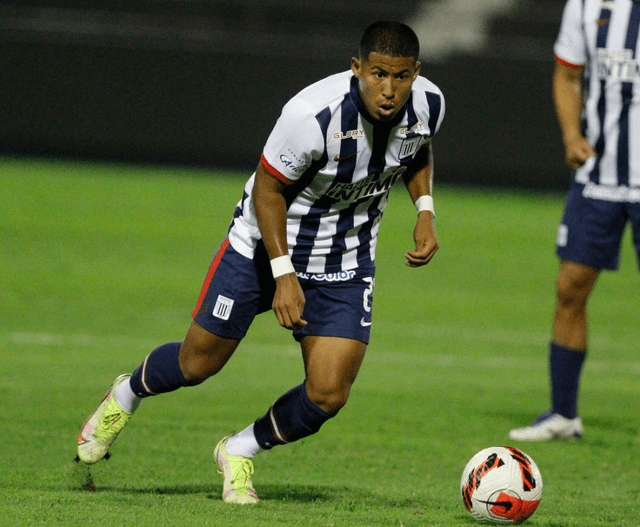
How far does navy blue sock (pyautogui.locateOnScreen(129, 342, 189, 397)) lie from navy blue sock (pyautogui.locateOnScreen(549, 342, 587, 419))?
2.42 metres

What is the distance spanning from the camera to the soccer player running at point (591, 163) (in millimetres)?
5238

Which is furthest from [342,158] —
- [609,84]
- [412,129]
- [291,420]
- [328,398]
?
[609,84]

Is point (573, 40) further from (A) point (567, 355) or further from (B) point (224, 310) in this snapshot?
(B) point (224, 310)

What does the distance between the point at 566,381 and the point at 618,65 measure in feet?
5.81

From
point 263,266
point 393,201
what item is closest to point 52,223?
point 393,201

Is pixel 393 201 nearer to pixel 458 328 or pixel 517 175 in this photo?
pixel 517 175

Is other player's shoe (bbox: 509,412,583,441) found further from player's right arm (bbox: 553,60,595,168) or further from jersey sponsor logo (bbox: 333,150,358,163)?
jersey sponsor logo (bbox: 333,150,358,163)

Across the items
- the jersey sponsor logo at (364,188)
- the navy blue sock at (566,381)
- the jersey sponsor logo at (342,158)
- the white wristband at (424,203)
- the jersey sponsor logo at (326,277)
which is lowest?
the navy blue sock at (566,381)

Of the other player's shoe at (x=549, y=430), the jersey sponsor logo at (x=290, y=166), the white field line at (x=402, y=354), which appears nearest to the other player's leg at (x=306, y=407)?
the jersey sponsor logo at (x=290, y=166)

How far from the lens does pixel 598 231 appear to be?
5273 mm

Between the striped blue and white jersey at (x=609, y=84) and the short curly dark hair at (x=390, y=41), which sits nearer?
the short curly dark hair at (x=390, y=41)

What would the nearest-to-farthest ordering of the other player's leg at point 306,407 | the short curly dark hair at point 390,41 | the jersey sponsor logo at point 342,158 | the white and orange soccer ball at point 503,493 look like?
the short curly dark hair at point 390,41
the white and orange soccer ball at point 503,493
the jersey sponsor logo at point 342,158
the other player's leg at point 306,407

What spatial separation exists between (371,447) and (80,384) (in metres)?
2.18

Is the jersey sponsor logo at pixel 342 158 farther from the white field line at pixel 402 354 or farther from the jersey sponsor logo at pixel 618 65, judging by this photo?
the white field line at pixel 402 354
